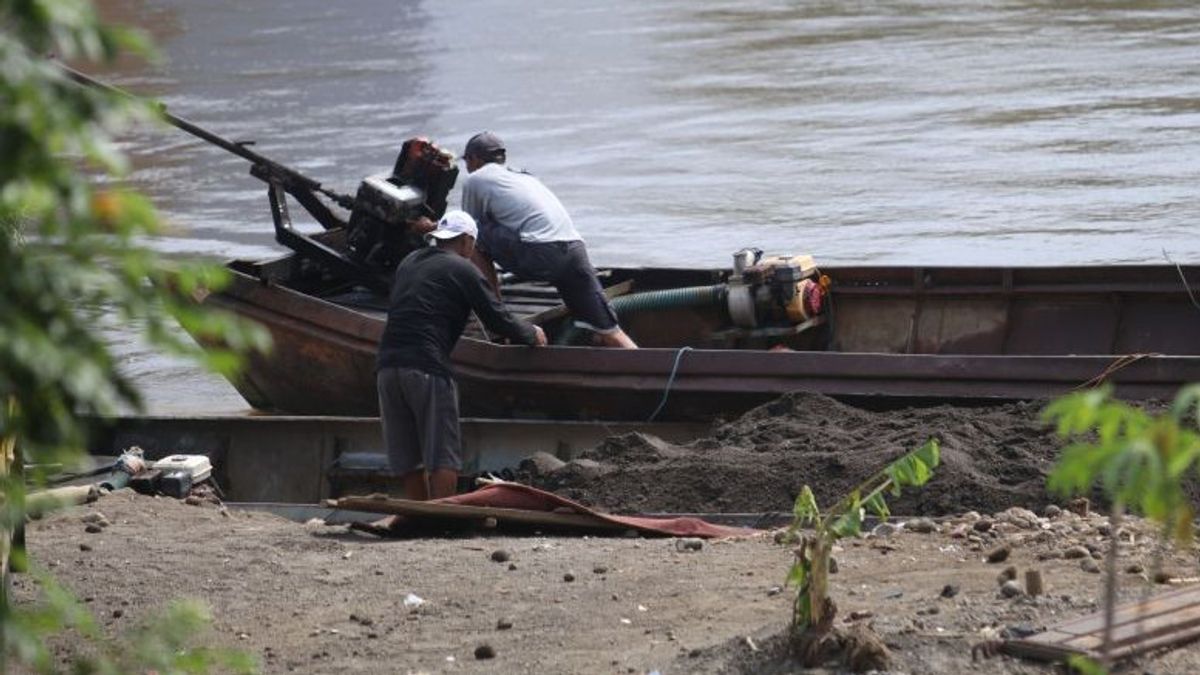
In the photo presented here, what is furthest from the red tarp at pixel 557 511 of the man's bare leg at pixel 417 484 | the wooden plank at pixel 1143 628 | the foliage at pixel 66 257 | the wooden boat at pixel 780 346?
the foliage at pixel 66 257

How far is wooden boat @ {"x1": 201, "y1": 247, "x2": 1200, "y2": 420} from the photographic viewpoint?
442 inches

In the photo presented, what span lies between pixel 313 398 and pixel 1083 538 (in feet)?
21.1

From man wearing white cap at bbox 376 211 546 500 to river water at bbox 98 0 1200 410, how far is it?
254 inches

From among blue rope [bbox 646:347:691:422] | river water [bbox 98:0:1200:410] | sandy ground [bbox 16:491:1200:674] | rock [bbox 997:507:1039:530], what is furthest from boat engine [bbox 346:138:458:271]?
rock [bbox 997:507:1039:530]

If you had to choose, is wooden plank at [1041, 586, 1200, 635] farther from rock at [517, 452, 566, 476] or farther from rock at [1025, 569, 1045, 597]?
rock at [517, 452, 566, 476]

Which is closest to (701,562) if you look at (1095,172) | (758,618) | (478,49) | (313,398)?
(758,618)

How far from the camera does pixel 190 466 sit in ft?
35.8

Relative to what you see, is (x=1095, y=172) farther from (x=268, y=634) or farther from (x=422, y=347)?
(x=268, y=634)

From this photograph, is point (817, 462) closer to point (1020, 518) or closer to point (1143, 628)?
point (1020, 518)

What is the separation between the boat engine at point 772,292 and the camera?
1274cm

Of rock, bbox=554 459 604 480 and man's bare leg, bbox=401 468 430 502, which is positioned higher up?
rock, bbox=554 459 604 480

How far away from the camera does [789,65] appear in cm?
3106

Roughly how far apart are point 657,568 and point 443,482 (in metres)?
2.52

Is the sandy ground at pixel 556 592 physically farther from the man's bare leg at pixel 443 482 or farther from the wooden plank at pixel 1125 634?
the man's bare leg at pixel 443 482
